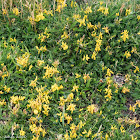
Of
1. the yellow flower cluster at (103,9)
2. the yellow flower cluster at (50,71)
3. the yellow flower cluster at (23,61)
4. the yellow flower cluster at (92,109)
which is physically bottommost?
the yellow flower cluster at (92,109)

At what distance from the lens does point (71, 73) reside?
311 centimetres

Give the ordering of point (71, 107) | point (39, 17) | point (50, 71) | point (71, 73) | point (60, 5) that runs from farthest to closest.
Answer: point (60, 5) < point (39, 17) < point (71, 73) < point (50, 71) < point (71, 107)

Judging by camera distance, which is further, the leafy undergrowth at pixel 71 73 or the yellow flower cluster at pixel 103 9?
the yellow flower cluster at pixel 103 9

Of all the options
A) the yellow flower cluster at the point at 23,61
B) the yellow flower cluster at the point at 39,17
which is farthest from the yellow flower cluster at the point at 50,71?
the yellow flower cluster at the point at 39,17

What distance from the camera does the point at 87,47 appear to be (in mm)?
3172

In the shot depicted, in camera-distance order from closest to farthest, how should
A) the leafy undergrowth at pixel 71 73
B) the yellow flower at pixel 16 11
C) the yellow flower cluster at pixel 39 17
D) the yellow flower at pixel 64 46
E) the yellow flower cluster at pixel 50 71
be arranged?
the leafy undergrowth at pixel 71 73, the yellow flower cluster at pixel 50 71, the yellow flower at pixel 64 46, the yellow flower cluster at pixel 39 17, the yellow flower at pixel 16 11

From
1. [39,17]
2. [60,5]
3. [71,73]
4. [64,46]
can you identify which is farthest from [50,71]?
[60,5]

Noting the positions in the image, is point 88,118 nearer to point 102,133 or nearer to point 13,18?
point 102,133

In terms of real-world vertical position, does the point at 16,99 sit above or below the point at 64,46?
below

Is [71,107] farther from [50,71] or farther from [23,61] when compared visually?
[23,61]

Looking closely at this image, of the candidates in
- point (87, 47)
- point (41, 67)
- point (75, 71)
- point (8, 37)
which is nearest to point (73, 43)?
point (87, 47)

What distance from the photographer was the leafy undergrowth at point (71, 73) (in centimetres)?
254

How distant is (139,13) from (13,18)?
2178mm

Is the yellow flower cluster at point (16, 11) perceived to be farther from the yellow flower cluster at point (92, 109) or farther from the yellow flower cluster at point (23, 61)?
the yellow flower cluster at point (92, 109)
